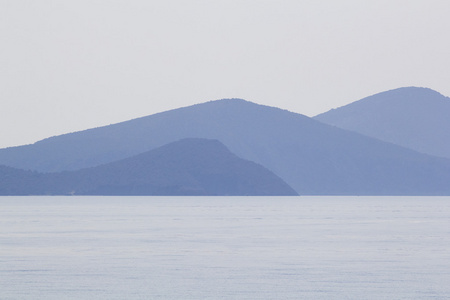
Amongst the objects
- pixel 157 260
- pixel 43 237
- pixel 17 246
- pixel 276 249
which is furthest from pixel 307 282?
pixel 43 237

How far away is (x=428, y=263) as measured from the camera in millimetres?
49500

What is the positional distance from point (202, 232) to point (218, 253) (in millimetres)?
22688

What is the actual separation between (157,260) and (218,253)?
19.7ft

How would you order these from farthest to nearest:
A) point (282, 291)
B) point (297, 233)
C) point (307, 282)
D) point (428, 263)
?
point (297, 233), point (428, 263), point (307, 282), point (282, 291)

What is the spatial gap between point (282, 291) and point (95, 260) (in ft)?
50.7

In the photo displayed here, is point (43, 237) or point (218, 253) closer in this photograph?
point (218, 253)

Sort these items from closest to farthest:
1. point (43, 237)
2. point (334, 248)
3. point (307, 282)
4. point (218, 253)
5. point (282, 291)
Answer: point (282, 291) < point (307, 282) < point (218, 253) < point (334, 248) < point (43, 237)

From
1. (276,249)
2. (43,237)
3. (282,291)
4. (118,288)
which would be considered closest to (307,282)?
(282,291)

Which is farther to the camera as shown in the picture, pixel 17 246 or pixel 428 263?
pixel 17 246

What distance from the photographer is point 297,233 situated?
7756 cm

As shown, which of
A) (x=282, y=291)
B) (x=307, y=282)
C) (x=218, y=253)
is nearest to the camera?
(x=282, y=291)

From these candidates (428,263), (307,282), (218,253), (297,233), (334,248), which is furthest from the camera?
(297,233)

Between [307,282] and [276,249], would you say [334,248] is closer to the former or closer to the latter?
[276,249]

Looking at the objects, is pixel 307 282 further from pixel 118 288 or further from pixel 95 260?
pixel 95 260
